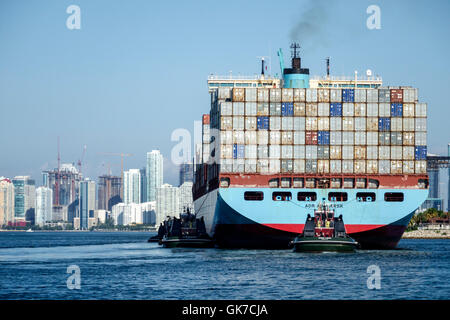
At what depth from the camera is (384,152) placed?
81.3 m

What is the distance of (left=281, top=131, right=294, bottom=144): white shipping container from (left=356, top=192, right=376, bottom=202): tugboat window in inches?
354

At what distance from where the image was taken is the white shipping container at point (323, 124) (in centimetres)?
8138

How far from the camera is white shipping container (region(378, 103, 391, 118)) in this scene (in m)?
81.9

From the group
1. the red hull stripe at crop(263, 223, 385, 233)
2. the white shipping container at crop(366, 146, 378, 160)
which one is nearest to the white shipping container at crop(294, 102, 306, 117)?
the white shipping container at crop(366, 146, 378, 160)

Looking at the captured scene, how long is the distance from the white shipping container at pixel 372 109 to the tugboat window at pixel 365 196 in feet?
27.2

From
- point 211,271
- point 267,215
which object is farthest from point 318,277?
point 267,215

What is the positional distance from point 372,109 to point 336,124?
13.8ft

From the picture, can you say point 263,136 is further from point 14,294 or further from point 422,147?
point 14,294

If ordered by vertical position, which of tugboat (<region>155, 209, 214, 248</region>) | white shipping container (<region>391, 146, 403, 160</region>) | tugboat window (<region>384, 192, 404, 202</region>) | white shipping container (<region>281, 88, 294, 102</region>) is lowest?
tugboat (<region>155, 209, 214, 248</region>)

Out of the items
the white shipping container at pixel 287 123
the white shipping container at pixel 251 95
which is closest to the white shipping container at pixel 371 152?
the white shipping container at pixel 287 123

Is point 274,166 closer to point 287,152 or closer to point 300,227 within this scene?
point 287,152

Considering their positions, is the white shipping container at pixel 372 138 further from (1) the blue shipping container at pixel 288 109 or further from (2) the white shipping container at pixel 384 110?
(1) the blue shipping container at pixel 288 109

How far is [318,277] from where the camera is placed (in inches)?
1984

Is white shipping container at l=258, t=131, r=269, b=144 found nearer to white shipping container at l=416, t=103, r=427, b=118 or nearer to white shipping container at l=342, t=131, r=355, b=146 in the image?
white shipping container at l=342, t=131, r=355, b=146
